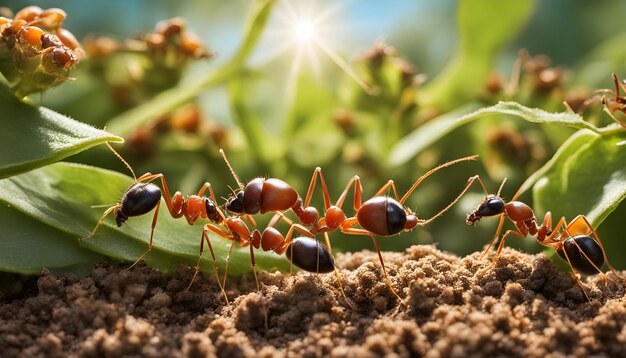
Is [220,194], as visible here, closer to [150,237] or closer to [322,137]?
[322,137]

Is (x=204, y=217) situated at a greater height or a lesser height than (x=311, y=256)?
greater

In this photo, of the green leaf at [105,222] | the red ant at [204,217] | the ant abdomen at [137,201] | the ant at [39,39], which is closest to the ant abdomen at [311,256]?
the red ant at [204,217]

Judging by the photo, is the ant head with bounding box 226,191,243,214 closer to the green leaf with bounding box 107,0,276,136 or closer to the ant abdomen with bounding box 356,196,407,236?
the ant abdomen with bounding box 356,196,407,236

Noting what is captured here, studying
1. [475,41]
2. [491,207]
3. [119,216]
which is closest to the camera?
[119,216]

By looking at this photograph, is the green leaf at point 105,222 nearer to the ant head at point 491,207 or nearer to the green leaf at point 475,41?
the ant head at point 491,207

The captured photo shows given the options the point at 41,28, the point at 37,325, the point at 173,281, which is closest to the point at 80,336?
the point at 37,325

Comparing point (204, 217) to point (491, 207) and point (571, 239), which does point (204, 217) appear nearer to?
point (491, 207)

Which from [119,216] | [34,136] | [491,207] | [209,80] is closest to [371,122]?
[209,80]
